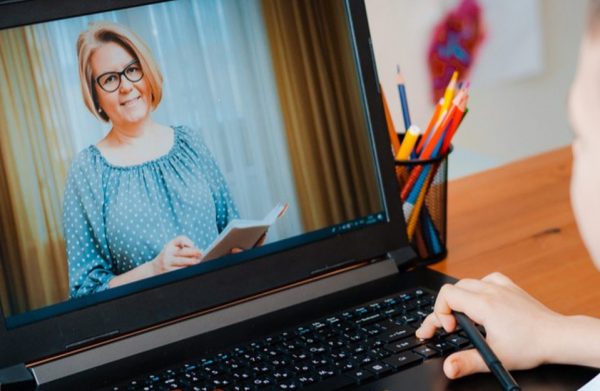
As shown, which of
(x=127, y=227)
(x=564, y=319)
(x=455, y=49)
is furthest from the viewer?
(x=455, y=49)

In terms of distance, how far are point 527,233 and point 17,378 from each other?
594mm

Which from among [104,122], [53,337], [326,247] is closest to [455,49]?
[326,247]

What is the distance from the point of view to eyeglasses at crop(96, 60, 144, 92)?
2.61ft

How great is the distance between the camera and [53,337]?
777 mm

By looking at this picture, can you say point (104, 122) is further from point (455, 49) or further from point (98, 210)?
point (455, 49)

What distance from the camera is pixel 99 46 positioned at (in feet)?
2.60

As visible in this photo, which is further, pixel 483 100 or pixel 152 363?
pixel 483 100

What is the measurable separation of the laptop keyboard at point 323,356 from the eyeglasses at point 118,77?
0.85 feet

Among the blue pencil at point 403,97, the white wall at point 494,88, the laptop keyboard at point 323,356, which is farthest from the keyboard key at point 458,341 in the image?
the white wall at point 494,88

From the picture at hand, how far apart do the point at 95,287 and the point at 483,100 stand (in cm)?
79

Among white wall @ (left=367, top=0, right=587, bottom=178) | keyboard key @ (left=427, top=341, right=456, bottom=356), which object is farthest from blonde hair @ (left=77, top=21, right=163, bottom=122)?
white wall @ (left=367, top=0, right=587, bottom=178)

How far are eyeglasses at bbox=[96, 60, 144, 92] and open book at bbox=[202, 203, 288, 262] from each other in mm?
163

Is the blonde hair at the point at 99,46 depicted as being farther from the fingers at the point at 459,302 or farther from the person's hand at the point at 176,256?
the fingers at the point at 459,302

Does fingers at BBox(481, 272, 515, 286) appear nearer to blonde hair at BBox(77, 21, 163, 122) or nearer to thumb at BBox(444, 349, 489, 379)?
thumb at BBox(444, 349, 489, 379)
